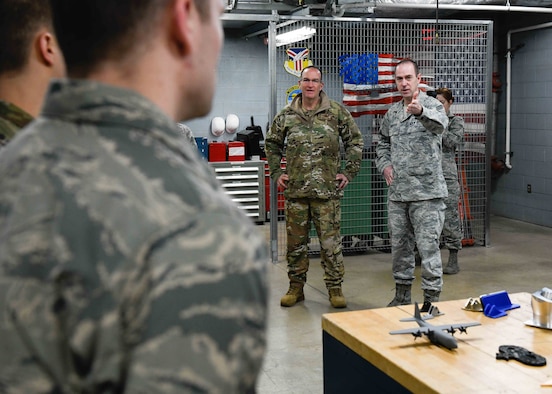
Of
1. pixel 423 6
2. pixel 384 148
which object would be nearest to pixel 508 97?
pixel 423 6

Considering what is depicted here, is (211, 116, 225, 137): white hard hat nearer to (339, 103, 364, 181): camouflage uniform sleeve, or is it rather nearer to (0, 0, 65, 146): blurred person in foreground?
(339, 103, 364, 181): camouflage uniform sleeve

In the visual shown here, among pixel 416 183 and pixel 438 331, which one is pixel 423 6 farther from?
pixel 438 331

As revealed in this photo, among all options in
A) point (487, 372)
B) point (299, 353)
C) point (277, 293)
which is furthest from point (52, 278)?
point (277, 293)

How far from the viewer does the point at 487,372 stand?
238 cm

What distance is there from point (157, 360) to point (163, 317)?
0.04 meters

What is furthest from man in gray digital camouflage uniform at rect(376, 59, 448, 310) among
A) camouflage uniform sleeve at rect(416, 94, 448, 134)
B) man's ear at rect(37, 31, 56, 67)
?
man's ear at rect(37, 31, 56, 67)

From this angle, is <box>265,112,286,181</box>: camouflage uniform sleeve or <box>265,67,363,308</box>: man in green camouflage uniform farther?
<box>265,112,286,181</box>: camouflage uniform sleeve

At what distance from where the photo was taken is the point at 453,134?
21.8ft

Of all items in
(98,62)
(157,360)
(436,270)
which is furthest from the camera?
(436,270)

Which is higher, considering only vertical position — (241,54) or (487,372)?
(241,54)

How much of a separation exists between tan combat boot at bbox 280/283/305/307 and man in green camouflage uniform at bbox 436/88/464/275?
1.67 metres

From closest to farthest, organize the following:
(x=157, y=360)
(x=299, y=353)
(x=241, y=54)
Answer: (x=157, y=360) → (x=299, y=353) → (x=241, y=54)

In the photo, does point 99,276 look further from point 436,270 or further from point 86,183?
point 436,270

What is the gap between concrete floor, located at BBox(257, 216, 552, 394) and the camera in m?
4.16
